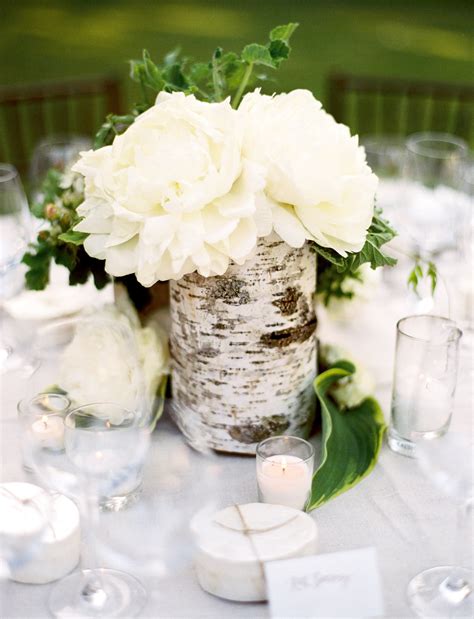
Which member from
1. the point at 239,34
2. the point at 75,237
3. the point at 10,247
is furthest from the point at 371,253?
the point at 239,34

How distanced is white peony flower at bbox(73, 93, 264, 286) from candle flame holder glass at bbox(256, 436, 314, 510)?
0.22 metres

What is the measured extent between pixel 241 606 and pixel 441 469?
25 cm

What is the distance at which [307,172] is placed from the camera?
903 millimetres

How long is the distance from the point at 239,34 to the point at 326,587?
20.0ft

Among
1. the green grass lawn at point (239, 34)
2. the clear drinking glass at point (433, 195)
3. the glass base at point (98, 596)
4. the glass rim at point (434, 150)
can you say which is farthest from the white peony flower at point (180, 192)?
the green grass lawn at point (239, 34)

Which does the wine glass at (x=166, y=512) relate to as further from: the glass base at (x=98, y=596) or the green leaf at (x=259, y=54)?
the green leaf at (x=259, y=54)

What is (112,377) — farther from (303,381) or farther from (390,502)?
(390,502)

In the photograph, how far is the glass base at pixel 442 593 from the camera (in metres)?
0.83

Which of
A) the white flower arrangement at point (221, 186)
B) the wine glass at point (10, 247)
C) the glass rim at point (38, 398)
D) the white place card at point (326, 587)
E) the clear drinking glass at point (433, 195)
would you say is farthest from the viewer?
the clear drinking glass at point (433, 195)

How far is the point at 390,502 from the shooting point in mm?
1011

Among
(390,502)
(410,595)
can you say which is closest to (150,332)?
(390,502)

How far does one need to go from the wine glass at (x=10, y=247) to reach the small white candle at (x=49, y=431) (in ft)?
1.08

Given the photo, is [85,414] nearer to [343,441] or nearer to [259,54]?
[343,441]

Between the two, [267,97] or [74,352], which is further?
[74,352]
